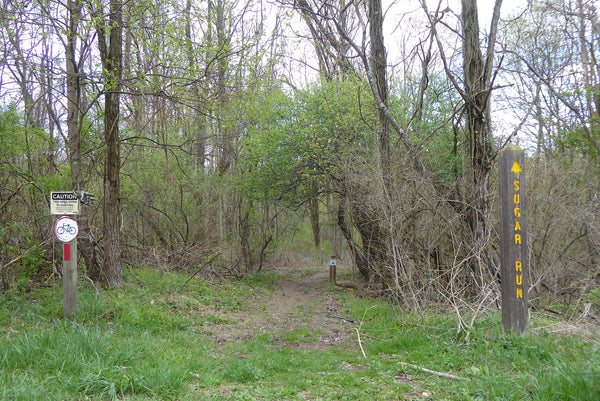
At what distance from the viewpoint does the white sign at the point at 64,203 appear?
6.44 meters

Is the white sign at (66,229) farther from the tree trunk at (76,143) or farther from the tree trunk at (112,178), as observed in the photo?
the tree trunk at (112,178)

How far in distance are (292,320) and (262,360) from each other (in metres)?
3.72

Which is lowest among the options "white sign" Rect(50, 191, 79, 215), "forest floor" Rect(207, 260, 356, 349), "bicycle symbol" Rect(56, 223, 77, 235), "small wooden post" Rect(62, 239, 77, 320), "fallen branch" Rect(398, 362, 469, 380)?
"forest floor" Rect(207, 260, 356, 349)

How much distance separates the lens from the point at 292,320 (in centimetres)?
920

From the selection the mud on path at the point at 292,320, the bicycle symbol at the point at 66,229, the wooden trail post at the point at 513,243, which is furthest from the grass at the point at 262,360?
the bicycle symbol at the point at 66,229

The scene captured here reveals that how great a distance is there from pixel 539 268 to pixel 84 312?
8207 mm

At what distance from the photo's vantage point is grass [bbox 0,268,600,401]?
392 cm

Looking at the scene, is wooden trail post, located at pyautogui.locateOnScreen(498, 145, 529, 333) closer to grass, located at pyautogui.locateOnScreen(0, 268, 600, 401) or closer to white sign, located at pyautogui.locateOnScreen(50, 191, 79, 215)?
grass, located at pyautogui.locateOnScreen(0, 268, 600, 401)

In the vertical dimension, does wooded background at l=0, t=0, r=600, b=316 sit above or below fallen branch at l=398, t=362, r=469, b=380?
above

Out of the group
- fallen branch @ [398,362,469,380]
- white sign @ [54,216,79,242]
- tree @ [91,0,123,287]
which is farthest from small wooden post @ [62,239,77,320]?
fallen branch @ [398,362,469,380]

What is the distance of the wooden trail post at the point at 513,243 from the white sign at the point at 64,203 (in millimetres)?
6478

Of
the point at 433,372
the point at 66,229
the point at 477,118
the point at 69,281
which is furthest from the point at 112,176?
the point at 477,118

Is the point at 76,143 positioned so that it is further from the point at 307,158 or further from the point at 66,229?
the point at 307,158

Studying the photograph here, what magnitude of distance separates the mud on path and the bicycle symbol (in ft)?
9.80
